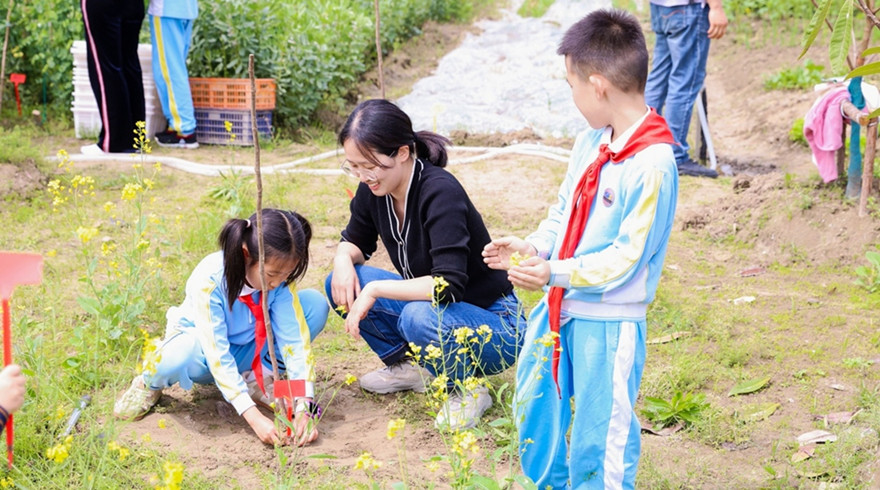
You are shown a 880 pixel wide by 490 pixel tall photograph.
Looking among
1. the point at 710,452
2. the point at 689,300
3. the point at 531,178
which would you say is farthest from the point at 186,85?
the point at 710,452

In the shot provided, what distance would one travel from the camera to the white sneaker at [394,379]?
3.22 m

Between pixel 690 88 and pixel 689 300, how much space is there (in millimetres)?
2309

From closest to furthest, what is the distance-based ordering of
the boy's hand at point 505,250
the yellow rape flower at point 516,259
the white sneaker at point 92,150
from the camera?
the yellow rape flower at point 516,259
the boy's hand at point 505,250
the white sneaker at point 92,150

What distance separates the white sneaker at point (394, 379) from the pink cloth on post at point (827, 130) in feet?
9.16

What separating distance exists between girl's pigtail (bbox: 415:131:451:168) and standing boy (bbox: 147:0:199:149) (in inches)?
148

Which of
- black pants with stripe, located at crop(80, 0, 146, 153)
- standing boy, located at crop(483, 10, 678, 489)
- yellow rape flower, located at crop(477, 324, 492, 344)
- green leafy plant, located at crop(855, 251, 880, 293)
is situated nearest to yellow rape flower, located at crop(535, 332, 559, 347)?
standing boy, located at crop(483, 10, 678, 489)

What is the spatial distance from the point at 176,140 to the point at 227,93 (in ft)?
1.72

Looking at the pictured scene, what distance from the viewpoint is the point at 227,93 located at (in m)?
6.61

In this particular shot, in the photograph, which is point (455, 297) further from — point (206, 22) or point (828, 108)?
point (206, 22)

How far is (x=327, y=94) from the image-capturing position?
7.31 meters

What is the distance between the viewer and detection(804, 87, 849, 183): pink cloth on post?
15.5 feet

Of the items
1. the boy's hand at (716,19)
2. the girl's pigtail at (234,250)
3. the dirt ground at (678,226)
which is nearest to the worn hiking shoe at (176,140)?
the dirt ground at (678,226)

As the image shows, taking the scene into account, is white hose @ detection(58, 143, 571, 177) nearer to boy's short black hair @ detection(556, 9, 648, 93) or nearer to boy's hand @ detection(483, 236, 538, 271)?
boy's hand @ detection(483, 236, 538, 271)

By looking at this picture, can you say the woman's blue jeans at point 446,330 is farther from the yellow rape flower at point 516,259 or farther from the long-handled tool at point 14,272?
the long-handled tool at point 14,272
